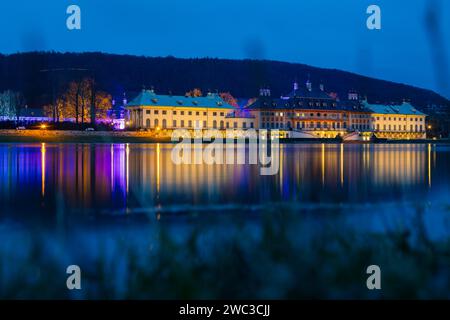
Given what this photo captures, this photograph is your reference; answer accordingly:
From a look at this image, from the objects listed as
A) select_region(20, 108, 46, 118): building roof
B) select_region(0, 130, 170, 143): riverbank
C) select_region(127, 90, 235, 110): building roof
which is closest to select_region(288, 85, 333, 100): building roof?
select_region(127, 90, 235, 110): building roof

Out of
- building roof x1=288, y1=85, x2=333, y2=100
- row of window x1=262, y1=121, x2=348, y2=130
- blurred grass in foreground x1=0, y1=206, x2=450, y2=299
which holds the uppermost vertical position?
building roof x1=288, y1=85, x2=333, y2=100

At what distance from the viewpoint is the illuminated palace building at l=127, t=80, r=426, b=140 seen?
106250 millimetres

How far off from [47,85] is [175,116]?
3863 centimetres

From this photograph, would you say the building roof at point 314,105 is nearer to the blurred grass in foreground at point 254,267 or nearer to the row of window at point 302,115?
the row of window at point 302,115

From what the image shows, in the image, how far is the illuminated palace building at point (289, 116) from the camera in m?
106

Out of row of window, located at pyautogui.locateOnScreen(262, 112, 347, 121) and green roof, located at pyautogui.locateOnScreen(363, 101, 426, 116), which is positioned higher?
green roof, located at pyautogui.locateOnScreen(363, 101, 426, 116)

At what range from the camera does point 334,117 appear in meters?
119

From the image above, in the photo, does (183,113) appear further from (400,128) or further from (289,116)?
(400,128)

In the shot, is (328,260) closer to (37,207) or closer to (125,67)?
(37,207)

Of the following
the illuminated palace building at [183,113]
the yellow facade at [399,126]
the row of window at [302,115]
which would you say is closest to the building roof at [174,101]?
the illuminated palace building at [183,113]

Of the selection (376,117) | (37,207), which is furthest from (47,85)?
(37,207)

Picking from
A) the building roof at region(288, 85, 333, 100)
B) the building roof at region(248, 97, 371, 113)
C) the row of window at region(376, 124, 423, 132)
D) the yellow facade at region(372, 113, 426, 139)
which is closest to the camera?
the building roof at region(248, 97, 371, 113)

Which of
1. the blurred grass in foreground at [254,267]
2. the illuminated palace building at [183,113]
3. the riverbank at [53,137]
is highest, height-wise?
the illuminated palace building at [183,113]

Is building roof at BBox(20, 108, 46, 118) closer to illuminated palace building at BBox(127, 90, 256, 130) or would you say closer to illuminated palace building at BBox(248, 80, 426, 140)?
illuminated palace building at BBox(127, 90, 256, 130)
